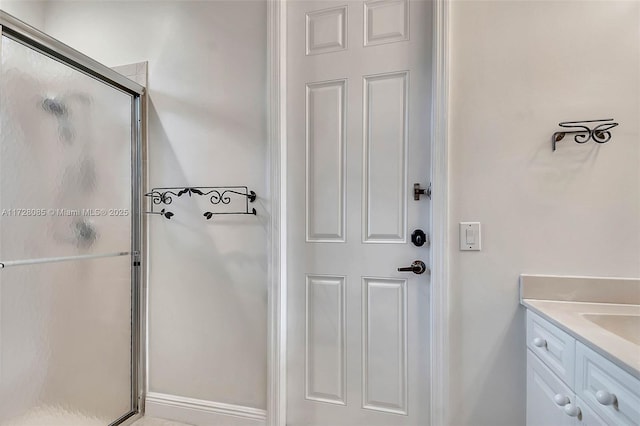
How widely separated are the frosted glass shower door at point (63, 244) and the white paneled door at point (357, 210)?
0.95 meters

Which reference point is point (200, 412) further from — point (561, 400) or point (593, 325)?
point (593, 325)

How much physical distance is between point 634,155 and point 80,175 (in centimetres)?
245

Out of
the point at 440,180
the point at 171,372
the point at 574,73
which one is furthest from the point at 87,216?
the point at 574,73

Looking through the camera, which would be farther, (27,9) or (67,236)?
(27,9)

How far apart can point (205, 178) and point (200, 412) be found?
1.30 metres

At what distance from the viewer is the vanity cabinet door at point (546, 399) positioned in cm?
101

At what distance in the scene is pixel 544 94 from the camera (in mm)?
1364

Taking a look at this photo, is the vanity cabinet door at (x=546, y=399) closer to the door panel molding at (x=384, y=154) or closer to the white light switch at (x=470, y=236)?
the white light switch at (x=470, y=236)

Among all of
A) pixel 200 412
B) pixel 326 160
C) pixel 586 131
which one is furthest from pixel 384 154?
pixel 200 412

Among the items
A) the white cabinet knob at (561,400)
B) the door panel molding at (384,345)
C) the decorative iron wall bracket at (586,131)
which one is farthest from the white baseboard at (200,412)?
the decorative iron wall bracket at (586,131)

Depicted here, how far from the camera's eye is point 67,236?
151 cm

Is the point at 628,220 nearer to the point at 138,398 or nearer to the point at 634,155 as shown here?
the point at 634,155

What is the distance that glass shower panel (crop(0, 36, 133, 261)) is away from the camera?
1311 millimetres

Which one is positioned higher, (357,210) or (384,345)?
(357,210)
